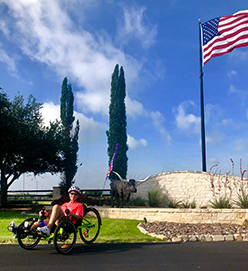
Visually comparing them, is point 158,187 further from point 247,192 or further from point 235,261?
point 235,261

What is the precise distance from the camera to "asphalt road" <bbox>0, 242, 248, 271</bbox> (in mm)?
5223

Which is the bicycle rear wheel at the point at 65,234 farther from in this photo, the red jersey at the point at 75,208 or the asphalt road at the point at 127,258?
the red jersey at the point at 75,208

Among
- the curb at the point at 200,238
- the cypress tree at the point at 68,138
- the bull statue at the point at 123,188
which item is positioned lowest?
the curb at the point at 200,238

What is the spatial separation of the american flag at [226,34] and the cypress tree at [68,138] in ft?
43.6

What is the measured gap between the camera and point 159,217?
12875 millimetres

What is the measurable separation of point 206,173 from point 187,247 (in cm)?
1144

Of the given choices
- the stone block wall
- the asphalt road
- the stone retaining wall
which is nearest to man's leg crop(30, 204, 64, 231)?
the asphalt road

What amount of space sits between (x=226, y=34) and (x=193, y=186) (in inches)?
376

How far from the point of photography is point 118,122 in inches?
1030

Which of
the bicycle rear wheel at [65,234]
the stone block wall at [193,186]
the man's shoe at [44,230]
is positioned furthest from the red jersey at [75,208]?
the stone block wall at [193,186]

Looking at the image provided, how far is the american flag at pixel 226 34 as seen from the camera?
17.5 meters

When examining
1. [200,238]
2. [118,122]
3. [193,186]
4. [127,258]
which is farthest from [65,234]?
[118,122]

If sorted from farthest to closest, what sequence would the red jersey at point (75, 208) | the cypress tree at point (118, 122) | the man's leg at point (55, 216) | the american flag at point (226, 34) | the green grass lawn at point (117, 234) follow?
the cypress tree at point (118, 122)
the american flag at point (226, 34)
the green grass lawn at point (117, 234)
the red jersey at point (75, 208)
the man's leg at point (55, 216)

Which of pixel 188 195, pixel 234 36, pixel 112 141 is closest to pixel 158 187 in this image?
pixel 188 195
